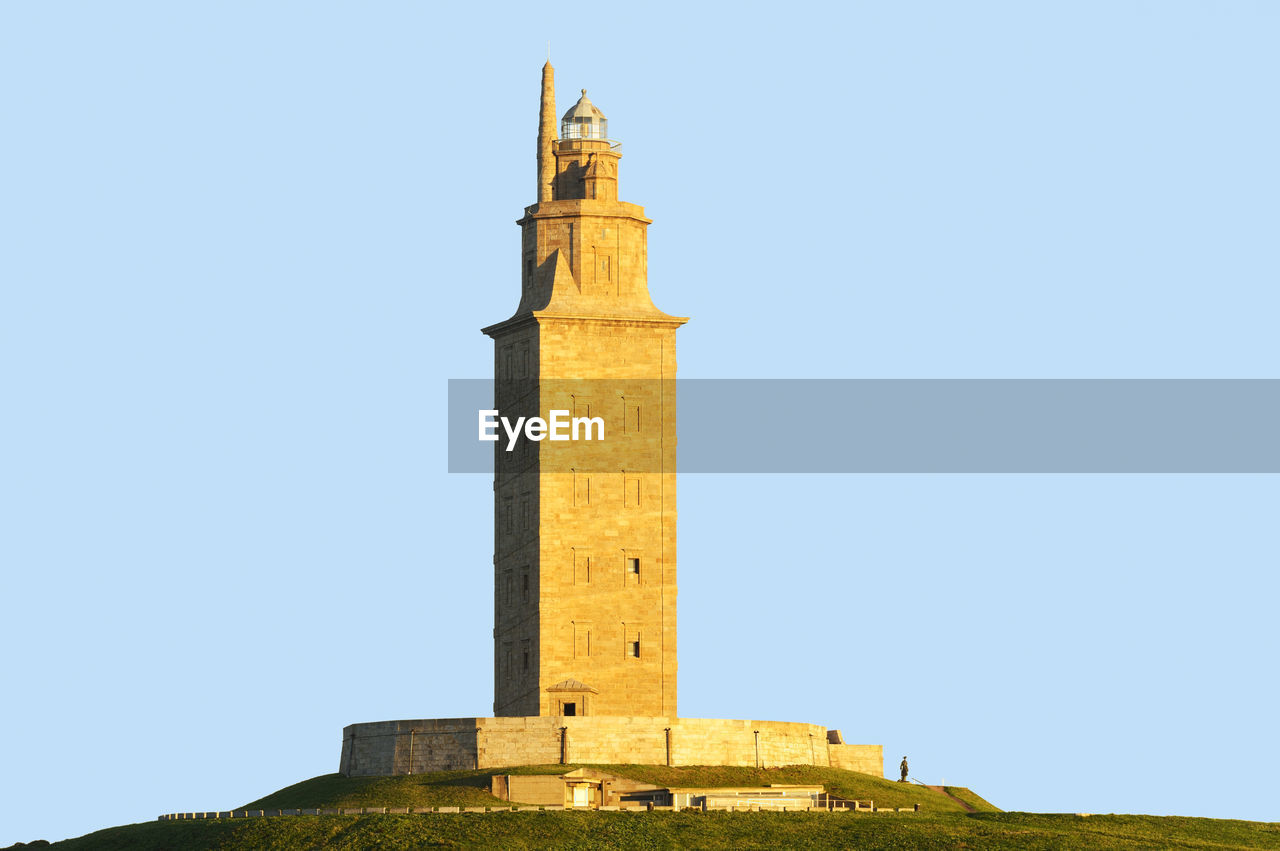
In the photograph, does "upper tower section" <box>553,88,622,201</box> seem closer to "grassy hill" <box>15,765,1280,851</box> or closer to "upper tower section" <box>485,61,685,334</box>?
"upper tower section" <box>485,61,685,334</box>

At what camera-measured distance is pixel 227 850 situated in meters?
79.8

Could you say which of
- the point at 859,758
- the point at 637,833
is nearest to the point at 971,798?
the point at 859,758

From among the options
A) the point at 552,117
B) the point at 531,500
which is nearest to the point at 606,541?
the point at 531,500

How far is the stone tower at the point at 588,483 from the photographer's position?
323ft

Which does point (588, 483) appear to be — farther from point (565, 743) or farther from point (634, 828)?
point (634, 828)

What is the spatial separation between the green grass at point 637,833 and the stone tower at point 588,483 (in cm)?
1601

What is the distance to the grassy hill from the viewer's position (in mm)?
79062

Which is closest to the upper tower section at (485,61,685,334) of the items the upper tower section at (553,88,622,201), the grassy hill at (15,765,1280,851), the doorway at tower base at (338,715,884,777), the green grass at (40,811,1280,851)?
the upper tower section at (553,88,622,201)

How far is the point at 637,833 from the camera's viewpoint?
7969 cm

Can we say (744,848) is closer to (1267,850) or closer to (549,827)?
(549,827)

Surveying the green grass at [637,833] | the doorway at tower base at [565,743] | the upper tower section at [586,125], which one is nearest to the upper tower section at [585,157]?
the upper tower section at [586,125]

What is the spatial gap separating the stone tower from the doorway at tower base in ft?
17.1

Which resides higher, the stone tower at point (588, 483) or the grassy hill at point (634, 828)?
the stone tower at point (588, 483)

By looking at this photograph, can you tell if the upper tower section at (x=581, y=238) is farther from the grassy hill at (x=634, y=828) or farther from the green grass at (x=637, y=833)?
the green grass at (x=637, y=833)
